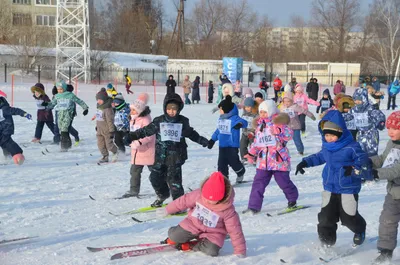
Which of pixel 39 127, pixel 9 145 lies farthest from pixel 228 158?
pixel 39 127

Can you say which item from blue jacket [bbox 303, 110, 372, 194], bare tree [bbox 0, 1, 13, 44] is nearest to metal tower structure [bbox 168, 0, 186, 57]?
bare tree [bbox 0, 1, 13, 44]

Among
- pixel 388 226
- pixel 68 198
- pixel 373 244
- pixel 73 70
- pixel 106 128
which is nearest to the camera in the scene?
pixel 388 226

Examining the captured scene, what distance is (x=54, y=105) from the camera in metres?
12.1

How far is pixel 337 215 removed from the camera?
515 cm

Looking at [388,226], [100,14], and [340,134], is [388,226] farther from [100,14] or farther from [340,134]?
[100,14]

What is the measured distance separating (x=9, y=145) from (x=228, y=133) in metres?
3.22

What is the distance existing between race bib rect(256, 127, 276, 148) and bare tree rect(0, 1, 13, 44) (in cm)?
4738

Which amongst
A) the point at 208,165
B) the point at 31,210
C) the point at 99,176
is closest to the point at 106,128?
the point at 99,176

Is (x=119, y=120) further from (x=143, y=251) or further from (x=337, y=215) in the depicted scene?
(x=337, y=215)

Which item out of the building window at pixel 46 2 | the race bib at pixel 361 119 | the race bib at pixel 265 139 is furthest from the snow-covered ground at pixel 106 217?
the building window at pixel 46 2

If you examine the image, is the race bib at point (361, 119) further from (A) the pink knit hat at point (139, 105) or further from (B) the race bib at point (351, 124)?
(A) the pink knit hat at point (139, 105)

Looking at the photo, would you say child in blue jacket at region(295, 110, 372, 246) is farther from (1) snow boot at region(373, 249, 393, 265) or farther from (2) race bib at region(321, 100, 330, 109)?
(2) race bib at region(321, 100, 330, 109)

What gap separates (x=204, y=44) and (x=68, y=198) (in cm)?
6243

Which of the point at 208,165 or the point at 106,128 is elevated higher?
the point at 106,128
